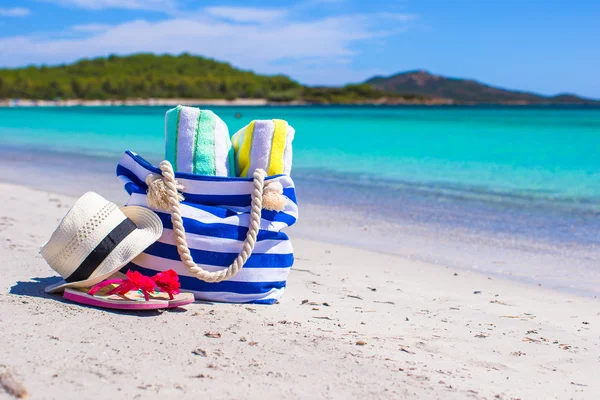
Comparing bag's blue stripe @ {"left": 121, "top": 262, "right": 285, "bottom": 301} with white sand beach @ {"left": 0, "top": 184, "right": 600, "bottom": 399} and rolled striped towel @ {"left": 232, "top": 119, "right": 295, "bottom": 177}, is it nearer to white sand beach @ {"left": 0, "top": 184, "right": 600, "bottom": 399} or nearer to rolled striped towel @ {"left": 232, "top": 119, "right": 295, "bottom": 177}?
white sand beach @ {"left": 0, "top": 184, "right": 600, "bottom": 399}

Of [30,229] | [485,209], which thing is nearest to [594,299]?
[485,209]

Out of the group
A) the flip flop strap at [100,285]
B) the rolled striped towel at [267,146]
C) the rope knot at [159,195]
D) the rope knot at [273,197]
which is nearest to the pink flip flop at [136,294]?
the flip flop strap at [100,285]

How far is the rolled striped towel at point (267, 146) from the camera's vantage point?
167 inches

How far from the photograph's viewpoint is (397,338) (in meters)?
3.74

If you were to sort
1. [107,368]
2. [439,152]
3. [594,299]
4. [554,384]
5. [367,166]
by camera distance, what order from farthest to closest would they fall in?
[439,152] → [367,166] → [594,299] → [554,384] → [107,368]

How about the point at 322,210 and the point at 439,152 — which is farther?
the point at 439,152

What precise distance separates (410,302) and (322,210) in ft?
15.4

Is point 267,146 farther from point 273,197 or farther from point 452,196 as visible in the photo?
point 452,196

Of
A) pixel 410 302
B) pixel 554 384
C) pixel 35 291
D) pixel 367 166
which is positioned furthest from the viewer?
pixel 367 166

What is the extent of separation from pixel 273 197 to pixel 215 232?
16.3 inches

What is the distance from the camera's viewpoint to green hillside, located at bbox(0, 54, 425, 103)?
433 feet

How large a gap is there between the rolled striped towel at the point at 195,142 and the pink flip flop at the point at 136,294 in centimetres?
76

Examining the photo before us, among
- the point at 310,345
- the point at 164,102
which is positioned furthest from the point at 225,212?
the point at 164,102

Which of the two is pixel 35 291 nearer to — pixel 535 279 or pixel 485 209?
pixel 535 279
